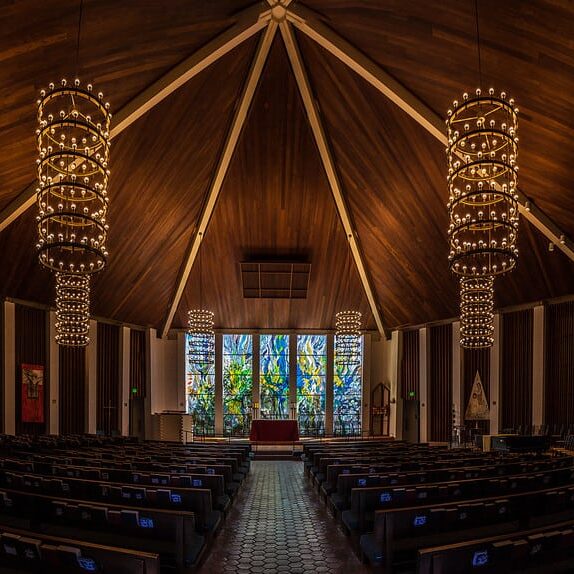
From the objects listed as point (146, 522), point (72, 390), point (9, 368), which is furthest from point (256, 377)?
point (146, 522)

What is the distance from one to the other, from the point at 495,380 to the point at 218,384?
11850 mm

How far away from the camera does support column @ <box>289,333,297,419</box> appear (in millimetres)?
24422

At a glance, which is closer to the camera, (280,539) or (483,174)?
(280,539)

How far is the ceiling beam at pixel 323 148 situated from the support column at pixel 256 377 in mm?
5704

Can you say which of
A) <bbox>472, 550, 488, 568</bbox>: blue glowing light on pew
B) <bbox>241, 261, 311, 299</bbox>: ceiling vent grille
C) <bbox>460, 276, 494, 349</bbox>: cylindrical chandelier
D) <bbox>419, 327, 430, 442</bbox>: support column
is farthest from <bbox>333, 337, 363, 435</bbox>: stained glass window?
<bbox>472, 550, 488, 568</bbox>: blue glowing light on pew

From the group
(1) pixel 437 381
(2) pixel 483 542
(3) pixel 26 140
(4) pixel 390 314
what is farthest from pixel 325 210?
(2) pixel 483 542

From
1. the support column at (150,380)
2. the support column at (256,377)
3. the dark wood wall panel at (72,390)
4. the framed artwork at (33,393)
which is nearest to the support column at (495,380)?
the support column at (256,377)

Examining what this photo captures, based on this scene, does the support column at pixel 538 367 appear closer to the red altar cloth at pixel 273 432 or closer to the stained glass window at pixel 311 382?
the red altar cloth at pixel 273 432

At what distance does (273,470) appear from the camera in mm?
14180

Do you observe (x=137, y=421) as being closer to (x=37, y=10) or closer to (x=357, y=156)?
(x=357, y=156)

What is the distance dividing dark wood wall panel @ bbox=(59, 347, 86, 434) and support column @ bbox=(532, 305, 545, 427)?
1469 cm

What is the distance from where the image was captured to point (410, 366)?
888 inches

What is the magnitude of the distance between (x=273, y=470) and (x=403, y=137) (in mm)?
8948

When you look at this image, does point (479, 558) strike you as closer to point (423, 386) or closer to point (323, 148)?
point (323, 148)
